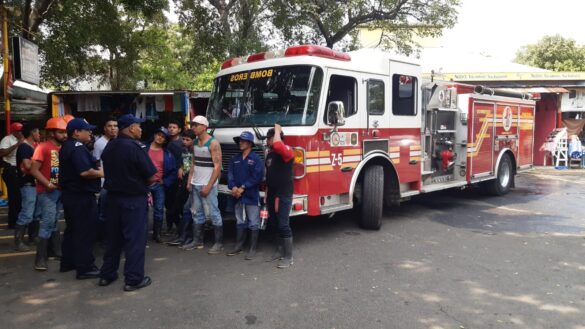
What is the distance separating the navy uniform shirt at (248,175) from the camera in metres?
5.60

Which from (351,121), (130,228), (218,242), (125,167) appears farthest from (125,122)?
(351,121)

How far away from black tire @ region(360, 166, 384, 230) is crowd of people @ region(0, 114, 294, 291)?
1.65 metres

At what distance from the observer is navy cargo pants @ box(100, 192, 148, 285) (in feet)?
15.1

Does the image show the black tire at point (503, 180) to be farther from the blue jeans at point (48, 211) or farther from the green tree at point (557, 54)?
the green tree at point (557, 54)

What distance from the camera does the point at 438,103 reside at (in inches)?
328

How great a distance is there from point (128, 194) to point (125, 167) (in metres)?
0.28

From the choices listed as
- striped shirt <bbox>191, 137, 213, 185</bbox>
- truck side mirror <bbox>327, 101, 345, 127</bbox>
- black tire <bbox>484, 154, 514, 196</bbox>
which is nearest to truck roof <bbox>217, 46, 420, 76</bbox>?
truck side mirror <bbox>327, 101, 345, 127</bbox>

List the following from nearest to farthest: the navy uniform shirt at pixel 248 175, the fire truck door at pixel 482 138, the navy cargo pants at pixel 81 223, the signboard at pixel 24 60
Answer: the navy cargo pants at pixel 81 223
the navy uniform shirt at pixel 248 175
the signboard at pixel 24 60
the fire truck door at pixel 482 138

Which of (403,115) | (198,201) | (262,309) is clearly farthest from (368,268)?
(403,115)

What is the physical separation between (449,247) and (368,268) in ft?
5.18

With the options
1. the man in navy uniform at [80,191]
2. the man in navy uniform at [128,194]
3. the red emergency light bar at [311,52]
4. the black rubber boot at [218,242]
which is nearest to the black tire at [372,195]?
the red emergency light bar at [311,52]

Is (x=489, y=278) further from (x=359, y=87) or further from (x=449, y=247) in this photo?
(x=359, y=87)

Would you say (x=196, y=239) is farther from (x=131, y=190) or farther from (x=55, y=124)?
(x=55, y=124)

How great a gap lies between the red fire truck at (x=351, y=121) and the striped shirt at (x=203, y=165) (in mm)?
503
